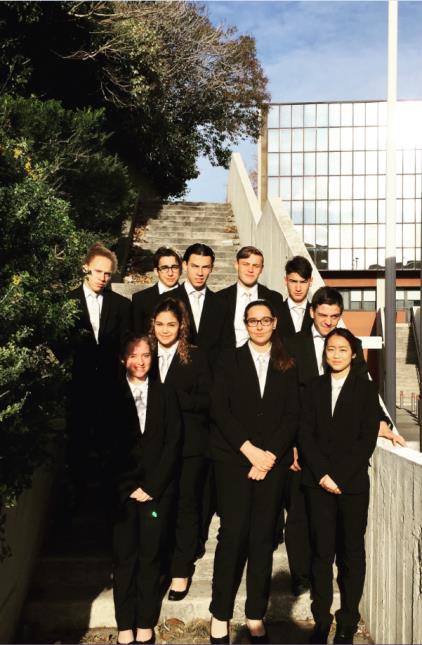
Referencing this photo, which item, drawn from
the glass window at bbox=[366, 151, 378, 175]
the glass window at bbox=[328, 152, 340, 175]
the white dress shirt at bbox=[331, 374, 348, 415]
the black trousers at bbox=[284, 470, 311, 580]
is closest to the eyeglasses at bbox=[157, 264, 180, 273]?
the white dress shirt at bbox=[331, 374, 348, 415]

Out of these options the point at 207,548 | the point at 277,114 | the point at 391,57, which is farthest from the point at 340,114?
the point at 207,548

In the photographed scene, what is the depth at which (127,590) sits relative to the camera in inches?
139

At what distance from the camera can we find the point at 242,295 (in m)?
4.65

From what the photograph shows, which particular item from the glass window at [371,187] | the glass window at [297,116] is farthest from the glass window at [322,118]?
the glass window at [371,187]

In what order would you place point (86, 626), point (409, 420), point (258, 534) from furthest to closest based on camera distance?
point (409, 420)
point (86, 626)
point (258, 534)

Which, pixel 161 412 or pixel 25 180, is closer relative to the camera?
pixel 25 180

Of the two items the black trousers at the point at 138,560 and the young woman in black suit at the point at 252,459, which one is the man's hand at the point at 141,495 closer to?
the black trousers at the point at 138,560

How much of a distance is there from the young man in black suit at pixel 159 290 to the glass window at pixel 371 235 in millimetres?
48757

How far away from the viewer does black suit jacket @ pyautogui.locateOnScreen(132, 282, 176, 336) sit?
4566 millimetres

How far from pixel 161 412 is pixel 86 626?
5.55 ft

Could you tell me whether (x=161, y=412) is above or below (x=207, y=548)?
above

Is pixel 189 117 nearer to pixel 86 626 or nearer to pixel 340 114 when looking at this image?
pixel 86 626

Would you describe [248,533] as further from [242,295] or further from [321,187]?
[321,187]

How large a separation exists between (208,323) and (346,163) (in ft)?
167
